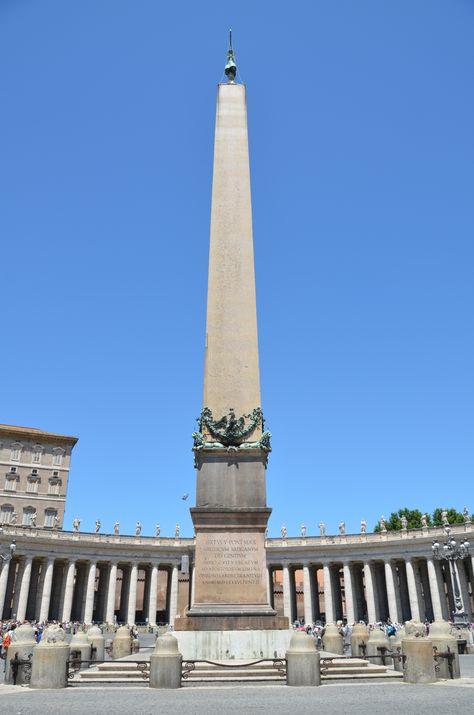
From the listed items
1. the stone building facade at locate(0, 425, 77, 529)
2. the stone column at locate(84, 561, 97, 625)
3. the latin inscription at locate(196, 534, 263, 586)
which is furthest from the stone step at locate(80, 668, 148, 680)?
the stone building facade at locate(0, 425, 77, 529)

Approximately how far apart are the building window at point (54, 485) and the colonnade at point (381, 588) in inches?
1111

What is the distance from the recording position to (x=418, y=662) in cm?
1234

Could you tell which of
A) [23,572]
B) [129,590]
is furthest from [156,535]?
[23,572]

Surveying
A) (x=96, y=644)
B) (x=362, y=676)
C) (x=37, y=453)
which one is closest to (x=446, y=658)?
(x=362, y=676)

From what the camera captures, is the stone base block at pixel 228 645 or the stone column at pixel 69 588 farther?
the stone column at pixel 69 588

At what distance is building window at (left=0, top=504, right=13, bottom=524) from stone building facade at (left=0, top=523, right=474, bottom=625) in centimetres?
576

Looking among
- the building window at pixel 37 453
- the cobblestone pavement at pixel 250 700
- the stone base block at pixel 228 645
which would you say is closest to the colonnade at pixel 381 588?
the building window at pixel 37 453

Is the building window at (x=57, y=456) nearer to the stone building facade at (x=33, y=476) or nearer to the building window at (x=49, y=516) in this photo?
the stone building facade at (x=33, y=476)

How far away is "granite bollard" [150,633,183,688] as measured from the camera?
38.1ft

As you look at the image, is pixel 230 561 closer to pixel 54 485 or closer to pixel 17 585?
pixel 17 585

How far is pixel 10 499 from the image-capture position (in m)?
70.9

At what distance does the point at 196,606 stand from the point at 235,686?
9.33 ft

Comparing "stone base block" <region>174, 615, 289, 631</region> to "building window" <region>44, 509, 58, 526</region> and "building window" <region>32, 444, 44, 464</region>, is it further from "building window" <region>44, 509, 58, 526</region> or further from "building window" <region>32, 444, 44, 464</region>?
"building window" <region>32, 444, 44, 464</region>

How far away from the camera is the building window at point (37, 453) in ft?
244
